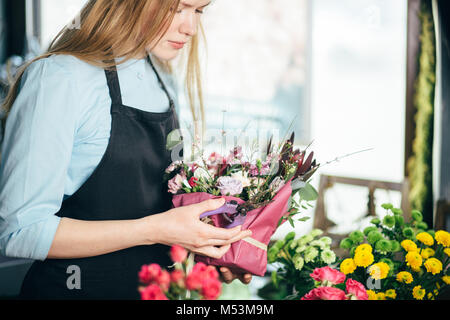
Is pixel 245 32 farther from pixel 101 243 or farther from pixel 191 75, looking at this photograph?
pixel 101 243

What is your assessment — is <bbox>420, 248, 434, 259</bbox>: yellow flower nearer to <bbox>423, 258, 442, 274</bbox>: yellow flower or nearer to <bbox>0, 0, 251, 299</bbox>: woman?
<bbox>423, 258, 442, 274</bbox>: yellow flower

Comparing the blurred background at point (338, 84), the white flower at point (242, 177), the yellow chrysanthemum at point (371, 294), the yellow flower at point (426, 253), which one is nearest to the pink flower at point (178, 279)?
the white flower at point (242, 177)

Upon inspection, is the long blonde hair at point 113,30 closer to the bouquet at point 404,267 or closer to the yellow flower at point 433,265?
the bouquet at point 404,267

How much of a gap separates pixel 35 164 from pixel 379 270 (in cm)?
95

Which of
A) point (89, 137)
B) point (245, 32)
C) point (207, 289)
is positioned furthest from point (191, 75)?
point (245, 32)

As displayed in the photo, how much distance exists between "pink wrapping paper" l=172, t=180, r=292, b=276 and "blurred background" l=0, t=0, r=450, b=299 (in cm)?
84

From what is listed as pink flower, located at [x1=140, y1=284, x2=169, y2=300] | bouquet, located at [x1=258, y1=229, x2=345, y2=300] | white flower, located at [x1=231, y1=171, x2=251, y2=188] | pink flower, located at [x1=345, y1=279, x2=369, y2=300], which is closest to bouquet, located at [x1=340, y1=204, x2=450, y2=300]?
bouquet, located at [x1=258, y1=229, x2=345, y2=300]

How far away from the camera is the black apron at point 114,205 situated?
39.6 inches

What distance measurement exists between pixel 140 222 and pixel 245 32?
3.91m

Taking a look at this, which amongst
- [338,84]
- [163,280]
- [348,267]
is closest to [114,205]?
[163,280]

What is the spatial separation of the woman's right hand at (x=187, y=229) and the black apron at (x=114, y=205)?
0.54 feet

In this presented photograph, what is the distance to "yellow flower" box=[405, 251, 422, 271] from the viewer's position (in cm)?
122

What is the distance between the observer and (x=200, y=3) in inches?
40.7

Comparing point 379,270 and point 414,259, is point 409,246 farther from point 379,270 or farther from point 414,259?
point 379,270
